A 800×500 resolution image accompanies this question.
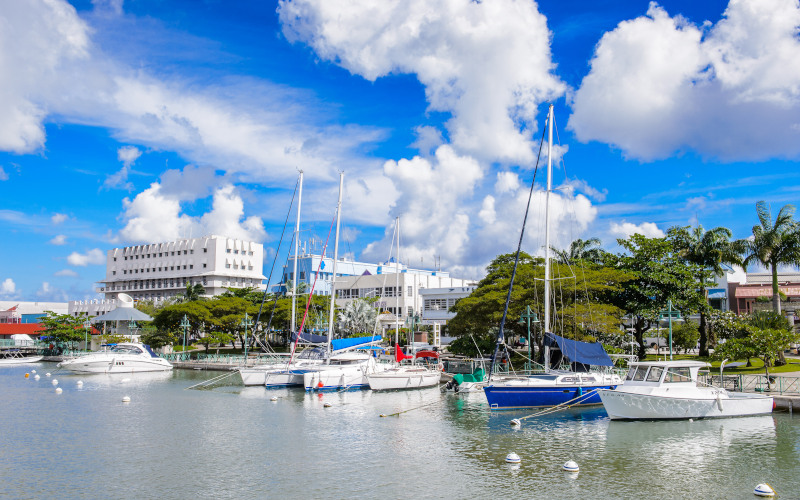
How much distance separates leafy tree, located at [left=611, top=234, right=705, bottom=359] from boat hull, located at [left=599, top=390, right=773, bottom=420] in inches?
844

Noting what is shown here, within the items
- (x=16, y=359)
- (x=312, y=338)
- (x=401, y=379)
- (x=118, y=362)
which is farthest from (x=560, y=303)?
(x=16, y=359)

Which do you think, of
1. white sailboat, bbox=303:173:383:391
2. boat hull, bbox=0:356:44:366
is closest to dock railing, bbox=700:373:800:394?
white sailboat, bbox=303:173:383:391

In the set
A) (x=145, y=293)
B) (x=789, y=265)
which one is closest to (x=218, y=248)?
(x=145, y=293)

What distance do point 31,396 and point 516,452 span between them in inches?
1404

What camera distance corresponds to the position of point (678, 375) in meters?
30.5

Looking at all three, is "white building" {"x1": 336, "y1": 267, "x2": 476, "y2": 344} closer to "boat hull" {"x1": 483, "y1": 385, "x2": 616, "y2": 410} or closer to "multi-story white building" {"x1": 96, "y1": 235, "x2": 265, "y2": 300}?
"multi-story white building" {"x1": 96, "y1": 235, "x2": 265, "y2": 300}

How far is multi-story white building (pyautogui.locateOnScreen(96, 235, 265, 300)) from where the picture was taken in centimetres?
13988

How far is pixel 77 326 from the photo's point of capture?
86.9 meters

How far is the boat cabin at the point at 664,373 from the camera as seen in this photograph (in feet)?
99.5

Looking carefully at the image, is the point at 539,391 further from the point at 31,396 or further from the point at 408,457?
the point at 31,396

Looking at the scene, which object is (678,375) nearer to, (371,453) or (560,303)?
(371,453)

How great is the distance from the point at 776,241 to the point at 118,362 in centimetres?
6128

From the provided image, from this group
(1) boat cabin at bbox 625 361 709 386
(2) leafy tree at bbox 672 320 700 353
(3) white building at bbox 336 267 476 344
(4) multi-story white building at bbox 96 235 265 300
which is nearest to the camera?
(1) boat cabin at bbox 625 361 709 386

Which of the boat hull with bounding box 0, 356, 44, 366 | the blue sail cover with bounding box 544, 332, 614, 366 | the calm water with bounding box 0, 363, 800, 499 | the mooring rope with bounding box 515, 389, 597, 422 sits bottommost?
the calm water with bounding box 0, 363, 800, 499
